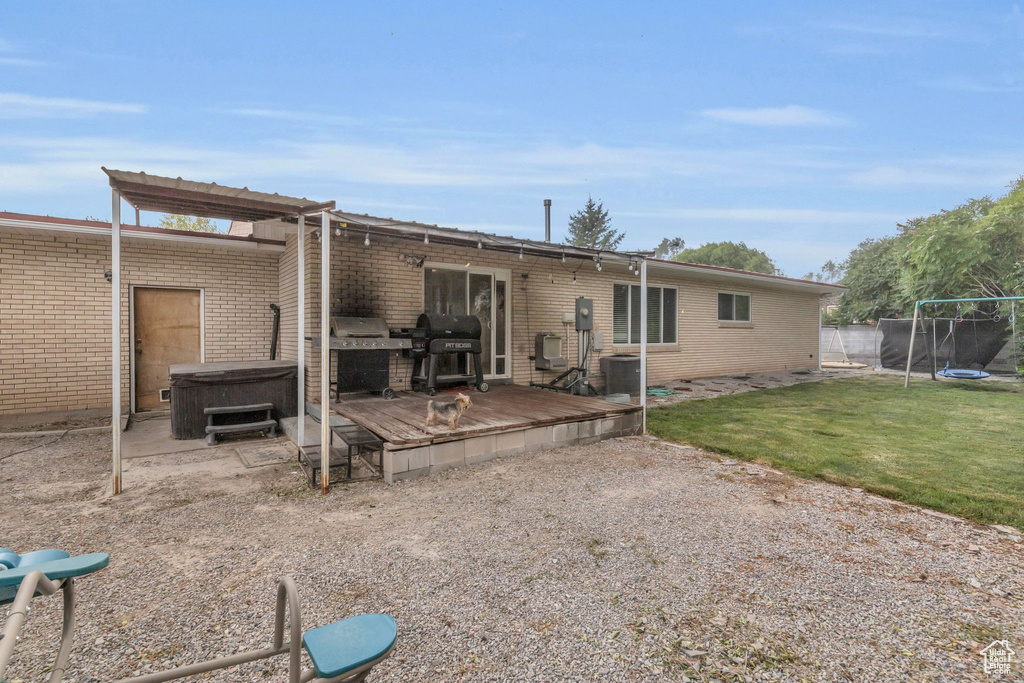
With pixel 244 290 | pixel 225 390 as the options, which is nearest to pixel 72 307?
pixel 244 290

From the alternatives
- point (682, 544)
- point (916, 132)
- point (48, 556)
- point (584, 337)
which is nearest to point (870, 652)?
point (682, 544)

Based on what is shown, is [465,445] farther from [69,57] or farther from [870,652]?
[69,57]

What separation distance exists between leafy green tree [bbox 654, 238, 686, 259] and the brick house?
190ft

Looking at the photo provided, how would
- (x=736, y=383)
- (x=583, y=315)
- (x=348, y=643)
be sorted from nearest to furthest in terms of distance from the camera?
(x=348, y=643), (x=583, y=315), (x=736, y=383)

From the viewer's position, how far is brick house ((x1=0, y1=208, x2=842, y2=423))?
6.37m

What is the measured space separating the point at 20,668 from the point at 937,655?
12.0ft

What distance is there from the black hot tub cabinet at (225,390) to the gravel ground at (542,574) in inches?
51.4

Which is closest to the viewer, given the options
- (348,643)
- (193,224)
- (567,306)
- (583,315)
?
(348,643)

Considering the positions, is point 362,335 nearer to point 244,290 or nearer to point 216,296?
point 244,290

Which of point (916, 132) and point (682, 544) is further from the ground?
point (916, 132)

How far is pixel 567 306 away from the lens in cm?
904

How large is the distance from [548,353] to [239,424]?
16.0ft

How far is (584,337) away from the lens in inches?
352

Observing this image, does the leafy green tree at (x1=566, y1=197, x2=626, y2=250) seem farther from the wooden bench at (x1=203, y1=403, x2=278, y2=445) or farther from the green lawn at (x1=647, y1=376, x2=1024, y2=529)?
the wooden bench at (x1=203, y1=403, x2=278, y2=445)
